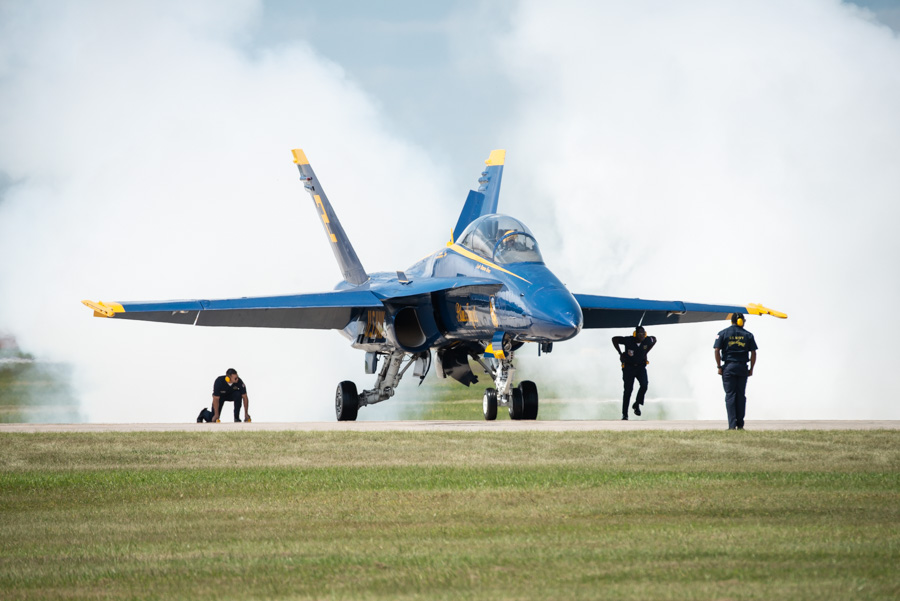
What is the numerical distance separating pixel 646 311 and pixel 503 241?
18.0ft

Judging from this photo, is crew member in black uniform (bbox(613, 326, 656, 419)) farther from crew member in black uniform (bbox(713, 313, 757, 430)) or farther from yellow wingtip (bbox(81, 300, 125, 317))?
yellow wingtip (bbox(81, 300, 125, 317))

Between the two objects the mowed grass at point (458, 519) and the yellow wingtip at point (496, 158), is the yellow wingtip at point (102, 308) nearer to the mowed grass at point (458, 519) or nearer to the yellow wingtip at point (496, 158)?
the mowed grass at point (458, 519)

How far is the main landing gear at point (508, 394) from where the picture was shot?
21.0 metres

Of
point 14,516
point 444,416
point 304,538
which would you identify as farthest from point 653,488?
point 444,416

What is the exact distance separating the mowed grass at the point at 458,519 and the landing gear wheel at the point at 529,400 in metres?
7.04

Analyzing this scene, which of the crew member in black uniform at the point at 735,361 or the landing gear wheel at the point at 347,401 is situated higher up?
the crew member in black uniform at the point at 735,361

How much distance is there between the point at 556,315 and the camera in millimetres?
18672

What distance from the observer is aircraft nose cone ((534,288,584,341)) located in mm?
18609

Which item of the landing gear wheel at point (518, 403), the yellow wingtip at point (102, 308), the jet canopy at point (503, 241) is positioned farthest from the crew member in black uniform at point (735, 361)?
the yellow wingtip at point (102, 308)

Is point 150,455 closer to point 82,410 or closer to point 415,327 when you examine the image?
point 415,327

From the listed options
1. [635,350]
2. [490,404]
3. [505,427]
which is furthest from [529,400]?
[505,427]

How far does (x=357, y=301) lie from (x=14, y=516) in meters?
13.6

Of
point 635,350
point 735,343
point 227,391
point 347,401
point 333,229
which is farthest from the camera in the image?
point 333,229

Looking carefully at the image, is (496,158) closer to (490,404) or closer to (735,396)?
(490,404)
